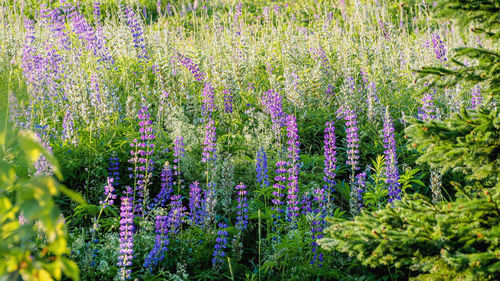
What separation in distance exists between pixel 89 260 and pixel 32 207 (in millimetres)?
1814

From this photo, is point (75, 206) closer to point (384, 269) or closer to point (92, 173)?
point (92, 173)

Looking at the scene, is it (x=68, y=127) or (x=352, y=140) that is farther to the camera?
(x=68, y=127)

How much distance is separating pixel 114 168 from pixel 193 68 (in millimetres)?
2020

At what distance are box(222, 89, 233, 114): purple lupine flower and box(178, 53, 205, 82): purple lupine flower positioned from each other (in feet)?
2.50

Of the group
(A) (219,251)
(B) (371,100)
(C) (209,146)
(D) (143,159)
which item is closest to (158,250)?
(A) (219,251)

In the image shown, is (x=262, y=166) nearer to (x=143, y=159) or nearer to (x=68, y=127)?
(x=143, y=159)

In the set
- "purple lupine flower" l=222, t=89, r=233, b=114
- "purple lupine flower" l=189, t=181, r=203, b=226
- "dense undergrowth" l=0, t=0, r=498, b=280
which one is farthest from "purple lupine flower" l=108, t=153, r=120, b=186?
"purple lupine flower" l=222, t=89, r=233, b=114

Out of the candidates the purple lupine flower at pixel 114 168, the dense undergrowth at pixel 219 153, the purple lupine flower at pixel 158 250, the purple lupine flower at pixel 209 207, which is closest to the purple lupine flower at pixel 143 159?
the dense undergrowth at pixel 219 153

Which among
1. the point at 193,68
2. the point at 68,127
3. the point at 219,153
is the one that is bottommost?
the point at 219,153

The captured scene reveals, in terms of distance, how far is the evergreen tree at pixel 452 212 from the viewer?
211 cm

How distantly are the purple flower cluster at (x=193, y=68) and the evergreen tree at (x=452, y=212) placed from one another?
3.53 metres

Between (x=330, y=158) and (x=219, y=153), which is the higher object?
(x=330, y=158)

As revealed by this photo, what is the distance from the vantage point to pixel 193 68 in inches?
216

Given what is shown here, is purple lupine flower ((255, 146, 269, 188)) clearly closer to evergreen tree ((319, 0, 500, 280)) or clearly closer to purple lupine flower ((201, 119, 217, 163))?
purple lupine flower ((201, 119, 217, 163))
